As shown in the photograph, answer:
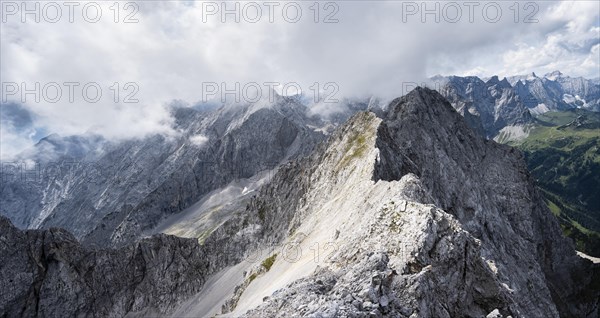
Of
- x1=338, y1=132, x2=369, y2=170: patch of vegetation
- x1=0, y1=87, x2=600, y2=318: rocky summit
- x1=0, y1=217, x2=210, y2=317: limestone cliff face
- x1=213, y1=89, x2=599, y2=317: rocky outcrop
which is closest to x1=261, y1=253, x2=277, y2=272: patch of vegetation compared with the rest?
x1=0, y1=87, x2=600, y2=318: rocky summit

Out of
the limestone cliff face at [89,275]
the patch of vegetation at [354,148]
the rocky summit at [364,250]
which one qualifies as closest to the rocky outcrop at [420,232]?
the rocky summit at [364,250]

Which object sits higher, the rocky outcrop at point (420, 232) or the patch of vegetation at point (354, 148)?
the patch of vegetation at point (354, 148)

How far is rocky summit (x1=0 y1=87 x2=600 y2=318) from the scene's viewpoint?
31516 millimetres

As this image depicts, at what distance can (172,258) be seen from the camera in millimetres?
132125

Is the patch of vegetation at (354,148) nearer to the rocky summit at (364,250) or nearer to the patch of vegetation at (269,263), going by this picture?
the rocky summit at (364,250)

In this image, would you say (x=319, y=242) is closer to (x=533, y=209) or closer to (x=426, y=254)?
(x=426, y=254)

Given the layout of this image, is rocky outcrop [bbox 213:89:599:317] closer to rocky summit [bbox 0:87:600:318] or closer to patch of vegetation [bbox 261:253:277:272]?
rocky summit [bbox 0:87:600:318]

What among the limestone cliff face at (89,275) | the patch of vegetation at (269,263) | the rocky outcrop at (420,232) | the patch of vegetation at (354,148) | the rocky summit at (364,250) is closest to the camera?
the rocky outcrop at (420,232)

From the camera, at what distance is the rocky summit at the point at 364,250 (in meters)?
31.5

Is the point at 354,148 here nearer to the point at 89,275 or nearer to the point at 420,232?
the point at 420,232

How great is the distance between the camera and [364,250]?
36156 mm

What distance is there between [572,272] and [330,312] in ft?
425

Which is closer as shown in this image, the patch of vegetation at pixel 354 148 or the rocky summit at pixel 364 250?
the rocky summit at pixel 364 250

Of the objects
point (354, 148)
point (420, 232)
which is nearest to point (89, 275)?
point (354, 148)
